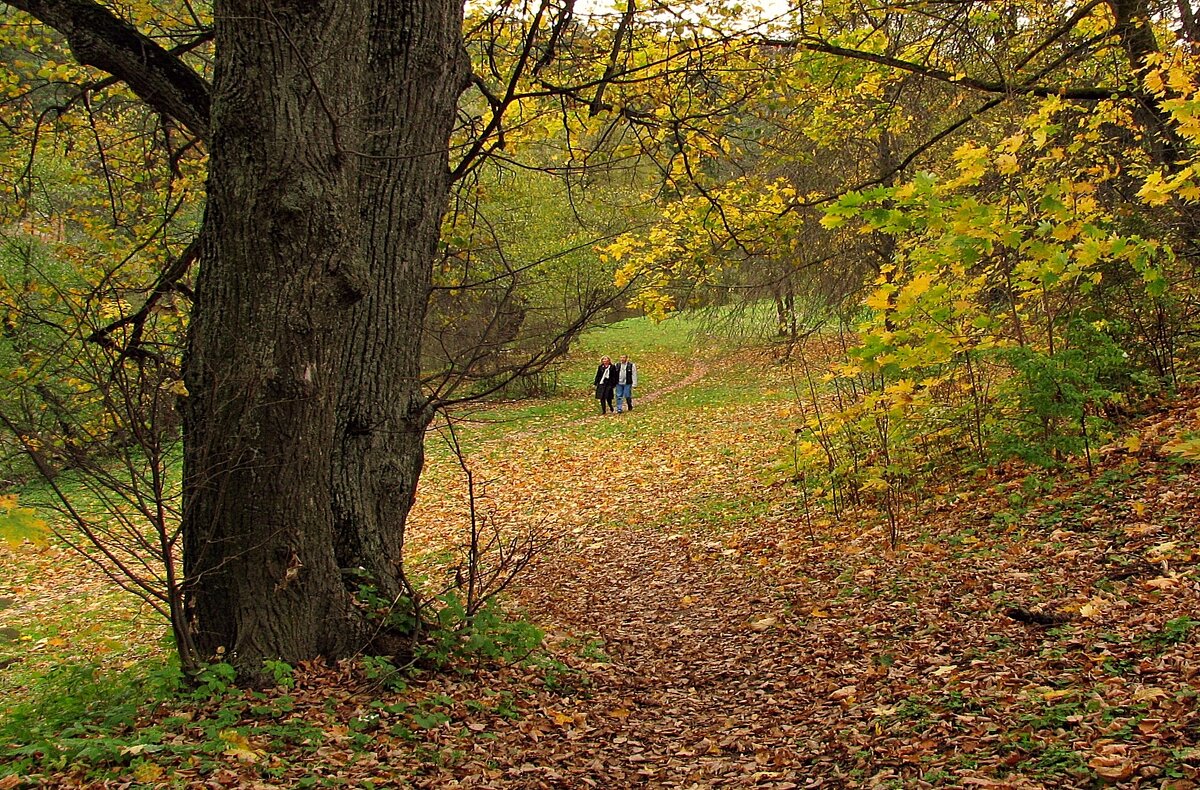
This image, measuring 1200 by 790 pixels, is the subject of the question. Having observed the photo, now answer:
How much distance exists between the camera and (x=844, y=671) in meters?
4.73

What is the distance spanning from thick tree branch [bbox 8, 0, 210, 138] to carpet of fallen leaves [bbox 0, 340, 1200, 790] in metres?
2.24

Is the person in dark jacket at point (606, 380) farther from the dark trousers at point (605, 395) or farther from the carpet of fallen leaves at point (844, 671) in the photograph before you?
the carpet of fallen leaves at point (844, 671)

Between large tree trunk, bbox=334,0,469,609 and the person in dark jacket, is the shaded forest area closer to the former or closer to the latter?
large tree trunk, bbox=334,0,469,609

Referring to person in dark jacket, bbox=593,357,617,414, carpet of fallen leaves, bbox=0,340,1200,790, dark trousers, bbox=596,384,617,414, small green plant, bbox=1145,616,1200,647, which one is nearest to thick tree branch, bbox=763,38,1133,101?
carpet of fallen leaves, bbox=0,340,1200,790

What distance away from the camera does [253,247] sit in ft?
13.3

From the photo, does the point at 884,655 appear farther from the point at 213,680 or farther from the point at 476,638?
the point at 213,680

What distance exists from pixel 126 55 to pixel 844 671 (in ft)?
16.2

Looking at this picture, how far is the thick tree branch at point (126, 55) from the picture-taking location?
13.9 feet

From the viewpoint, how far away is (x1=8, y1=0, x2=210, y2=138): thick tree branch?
4238mm

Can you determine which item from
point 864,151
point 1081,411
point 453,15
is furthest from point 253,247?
point 864,151

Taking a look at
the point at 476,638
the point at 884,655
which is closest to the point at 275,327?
the point at 476,638

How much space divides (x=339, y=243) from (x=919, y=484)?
5813 mm

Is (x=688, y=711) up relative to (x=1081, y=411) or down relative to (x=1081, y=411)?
down

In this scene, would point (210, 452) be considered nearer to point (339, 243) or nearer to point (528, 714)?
point (339, 243)
